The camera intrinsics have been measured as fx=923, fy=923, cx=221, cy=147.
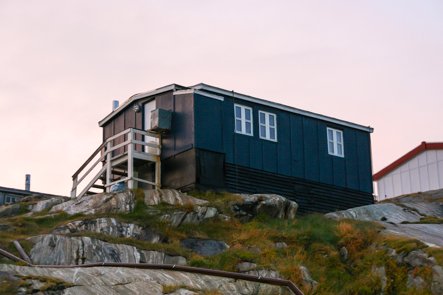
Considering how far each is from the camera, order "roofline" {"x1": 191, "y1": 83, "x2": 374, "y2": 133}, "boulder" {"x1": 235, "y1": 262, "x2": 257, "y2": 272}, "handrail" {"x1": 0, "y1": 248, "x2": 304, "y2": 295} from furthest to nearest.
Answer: "roofline" {"x1": 191, "y1": 83, "x2": 374, "y2": 133} < "boulder" {"x1": 235, "y1": 262, "x2": 257, "y2": 272} < "handrail" {"x1": 0, "y1": 248, "x2": 304, "y2": 295}

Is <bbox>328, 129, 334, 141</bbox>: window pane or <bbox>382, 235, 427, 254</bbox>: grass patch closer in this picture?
<bbox>382, 235, 427, 254</bbox>: grass patch

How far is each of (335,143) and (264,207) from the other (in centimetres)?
875

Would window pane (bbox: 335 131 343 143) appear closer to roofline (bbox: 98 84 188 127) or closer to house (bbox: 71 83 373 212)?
house (bbox: 71 83 373 212)

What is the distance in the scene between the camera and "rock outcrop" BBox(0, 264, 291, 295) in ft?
76.4

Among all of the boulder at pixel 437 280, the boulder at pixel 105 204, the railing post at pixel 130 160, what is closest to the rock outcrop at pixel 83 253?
the boulder at pixel 105 204

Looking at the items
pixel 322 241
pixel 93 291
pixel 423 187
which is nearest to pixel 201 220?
pixel 322 241

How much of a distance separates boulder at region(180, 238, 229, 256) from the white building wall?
27088 millimetres

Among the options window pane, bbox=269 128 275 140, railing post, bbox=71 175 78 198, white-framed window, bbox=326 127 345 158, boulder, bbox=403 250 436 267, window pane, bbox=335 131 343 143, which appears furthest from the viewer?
window pane, bbox=335 131 343 143

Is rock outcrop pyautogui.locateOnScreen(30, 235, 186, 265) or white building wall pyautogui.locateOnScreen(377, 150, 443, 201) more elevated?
white building wall pyautogui.locateOnScreen(377, 150, 443, 201)

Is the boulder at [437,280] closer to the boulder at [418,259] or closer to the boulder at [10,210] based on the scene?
the boulder at [418,259]

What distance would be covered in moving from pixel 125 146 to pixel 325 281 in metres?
13.3

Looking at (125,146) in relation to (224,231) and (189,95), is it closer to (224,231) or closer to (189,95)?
(189,95)

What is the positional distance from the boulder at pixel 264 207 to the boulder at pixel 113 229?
4.01m

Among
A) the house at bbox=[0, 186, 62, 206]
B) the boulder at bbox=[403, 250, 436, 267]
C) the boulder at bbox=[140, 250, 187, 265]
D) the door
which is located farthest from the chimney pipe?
the boulder at bbox=[403, 250, 436, 267]
